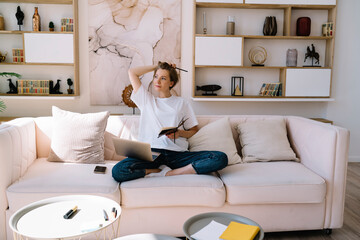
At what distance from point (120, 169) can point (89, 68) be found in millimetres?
2304

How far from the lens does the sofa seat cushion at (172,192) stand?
2.08 m

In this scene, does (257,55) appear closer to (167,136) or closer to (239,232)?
(167,136)

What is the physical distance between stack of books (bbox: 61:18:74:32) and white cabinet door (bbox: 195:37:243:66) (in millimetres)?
1525

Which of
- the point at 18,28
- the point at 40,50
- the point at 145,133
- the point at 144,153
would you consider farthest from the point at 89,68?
the point at 144,153

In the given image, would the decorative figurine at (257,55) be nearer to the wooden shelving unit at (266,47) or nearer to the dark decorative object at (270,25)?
the wooden shelving unit at (266,47)

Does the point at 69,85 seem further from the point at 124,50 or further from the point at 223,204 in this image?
the point at 223,204

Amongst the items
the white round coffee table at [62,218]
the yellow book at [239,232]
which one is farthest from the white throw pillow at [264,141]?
the white round coffee table at [62,218]

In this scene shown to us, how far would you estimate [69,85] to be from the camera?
13.3 feet

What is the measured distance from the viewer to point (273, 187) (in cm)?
217

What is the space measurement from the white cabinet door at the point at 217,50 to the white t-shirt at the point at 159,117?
159cm

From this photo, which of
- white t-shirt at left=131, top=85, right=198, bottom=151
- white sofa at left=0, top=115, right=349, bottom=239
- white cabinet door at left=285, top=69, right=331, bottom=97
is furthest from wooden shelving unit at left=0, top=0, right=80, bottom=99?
white cabinet door at left=285, top=69, right=331, bottom=97

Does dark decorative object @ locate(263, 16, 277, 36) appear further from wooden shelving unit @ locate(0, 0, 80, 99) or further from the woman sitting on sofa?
wooden shelving unit @ locate(0, 0, 80, 99)

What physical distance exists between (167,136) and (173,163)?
22cm

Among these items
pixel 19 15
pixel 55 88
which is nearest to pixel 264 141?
pixel 55 88
